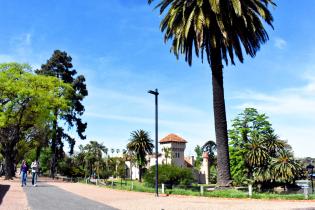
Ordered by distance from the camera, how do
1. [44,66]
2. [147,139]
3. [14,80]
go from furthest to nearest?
[147,139], [44,66], [14,80]

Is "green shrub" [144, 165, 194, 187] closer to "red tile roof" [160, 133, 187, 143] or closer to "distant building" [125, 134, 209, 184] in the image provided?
"distant building" [125, 134, 209, 184]

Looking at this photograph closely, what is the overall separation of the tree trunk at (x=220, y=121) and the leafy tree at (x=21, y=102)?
2320 cm

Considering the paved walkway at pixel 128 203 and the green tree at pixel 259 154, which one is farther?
the green tree at pixel 259 154

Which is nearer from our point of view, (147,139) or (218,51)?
(218,51)

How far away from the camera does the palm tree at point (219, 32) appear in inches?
1022

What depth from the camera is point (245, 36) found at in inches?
1092

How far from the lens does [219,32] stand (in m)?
27.2

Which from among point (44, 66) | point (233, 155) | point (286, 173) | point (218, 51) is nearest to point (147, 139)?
point (233, 155)

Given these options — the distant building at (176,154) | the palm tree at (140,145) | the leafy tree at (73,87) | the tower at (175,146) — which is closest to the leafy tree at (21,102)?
the leafy tree at (73,87)

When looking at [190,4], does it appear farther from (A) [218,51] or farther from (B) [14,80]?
(B) [14,80]

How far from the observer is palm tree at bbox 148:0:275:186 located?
2595 centimetres

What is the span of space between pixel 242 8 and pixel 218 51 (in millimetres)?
3569

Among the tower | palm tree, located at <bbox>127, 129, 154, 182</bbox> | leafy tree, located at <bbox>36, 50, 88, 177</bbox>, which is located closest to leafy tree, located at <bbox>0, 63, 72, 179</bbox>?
leafy tree, located at <bbox>36, 50, 88, 177</bbox>

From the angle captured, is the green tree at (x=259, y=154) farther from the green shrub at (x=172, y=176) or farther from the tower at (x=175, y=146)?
the tower at (x=175, y=146)
